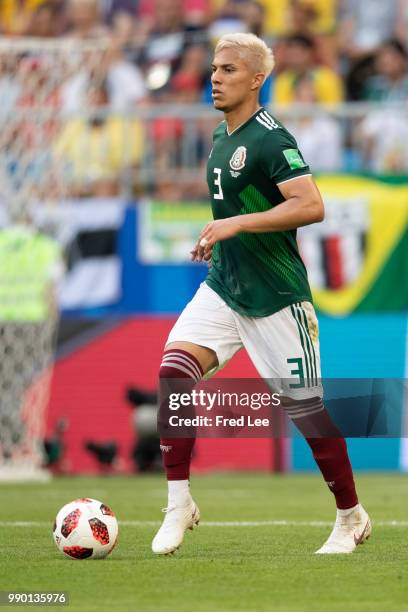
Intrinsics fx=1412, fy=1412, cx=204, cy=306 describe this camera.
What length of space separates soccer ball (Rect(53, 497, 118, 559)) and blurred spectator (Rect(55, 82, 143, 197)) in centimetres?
966

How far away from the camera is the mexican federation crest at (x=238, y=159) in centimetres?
711

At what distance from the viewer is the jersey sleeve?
22.8 feet

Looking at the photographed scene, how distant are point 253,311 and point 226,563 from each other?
128 cm

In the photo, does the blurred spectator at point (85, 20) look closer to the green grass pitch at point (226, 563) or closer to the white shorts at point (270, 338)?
the green grass pitch at point (226, 563)

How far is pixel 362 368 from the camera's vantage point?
15875 mm

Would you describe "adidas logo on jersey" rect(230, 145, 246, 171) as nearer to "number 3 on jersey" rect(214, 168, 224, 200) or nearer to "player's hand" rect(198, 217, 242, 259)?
"number 3 on jersey" rect(214, 168, 224, 200)

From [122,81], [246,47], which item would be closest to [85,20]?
[122,81]

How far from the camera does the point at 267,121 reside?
7.18 m

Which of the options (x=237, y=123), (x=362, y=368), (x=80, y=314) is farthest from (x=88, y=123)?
(x=237, y=123)

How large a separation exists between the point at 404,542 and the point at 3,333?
824cm

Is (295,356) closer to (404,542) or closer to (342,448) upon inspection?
(342,448)

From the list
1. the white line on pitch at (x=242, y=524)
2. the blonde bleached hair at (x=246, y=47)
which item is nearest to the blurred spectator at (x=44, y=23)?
the white line on pitch at (x=242, y=524)

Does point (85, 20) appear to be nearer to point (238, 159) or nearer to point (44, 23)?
point (44, 23)

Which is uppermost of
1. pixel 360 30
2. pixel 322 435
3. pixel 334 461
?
pixel 360 30
